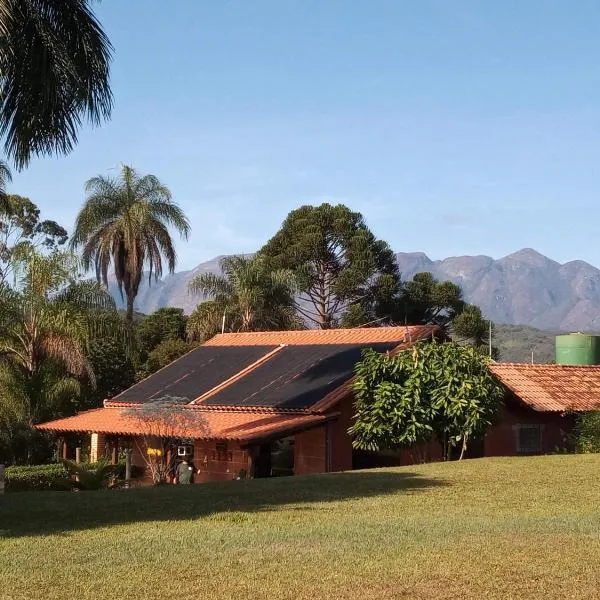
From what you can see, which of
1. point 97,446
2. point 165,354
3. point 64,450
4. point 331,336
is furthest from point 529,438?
point 165,354

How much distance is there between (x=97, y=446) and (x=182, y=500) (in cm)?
1873

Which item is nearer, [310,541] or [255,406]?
[310,541]

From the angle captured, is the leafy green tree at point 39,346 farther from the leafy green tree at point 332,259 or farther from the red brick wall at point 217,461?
the leafy green tree at point 332,259

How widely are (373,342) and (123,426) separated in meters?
7.95

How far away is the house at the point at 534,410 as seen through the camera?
2909 cm

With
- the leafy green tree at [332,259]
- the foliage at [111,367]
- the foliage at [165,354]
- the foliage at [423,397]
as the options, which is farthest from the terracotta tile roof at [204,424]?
the leafy green tree at [332,259]

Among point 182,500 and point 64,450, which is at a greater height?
point 64,450

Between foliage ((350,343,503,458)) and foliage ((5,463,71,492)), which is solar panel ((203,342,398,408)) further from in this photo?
foliage ((5,463,71,492))

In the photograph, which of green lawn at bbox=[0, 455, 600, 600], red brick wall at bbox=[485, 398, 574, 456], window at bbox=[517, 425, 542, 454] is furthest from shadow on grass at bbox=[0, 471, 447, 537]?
window at bbox=[517, 425, 542, 454]

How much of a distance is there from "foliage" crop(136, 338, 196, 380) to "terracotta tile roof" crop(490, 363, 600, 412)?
1711cm

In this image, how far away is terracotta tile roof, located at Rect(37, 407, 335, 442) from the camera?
82.3ft

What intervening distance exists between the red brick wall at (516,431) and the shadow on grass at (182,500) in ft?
33.6

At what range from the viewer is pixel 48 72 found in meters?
15.9

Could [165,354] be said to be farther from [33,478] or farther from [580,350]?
[580,350]
